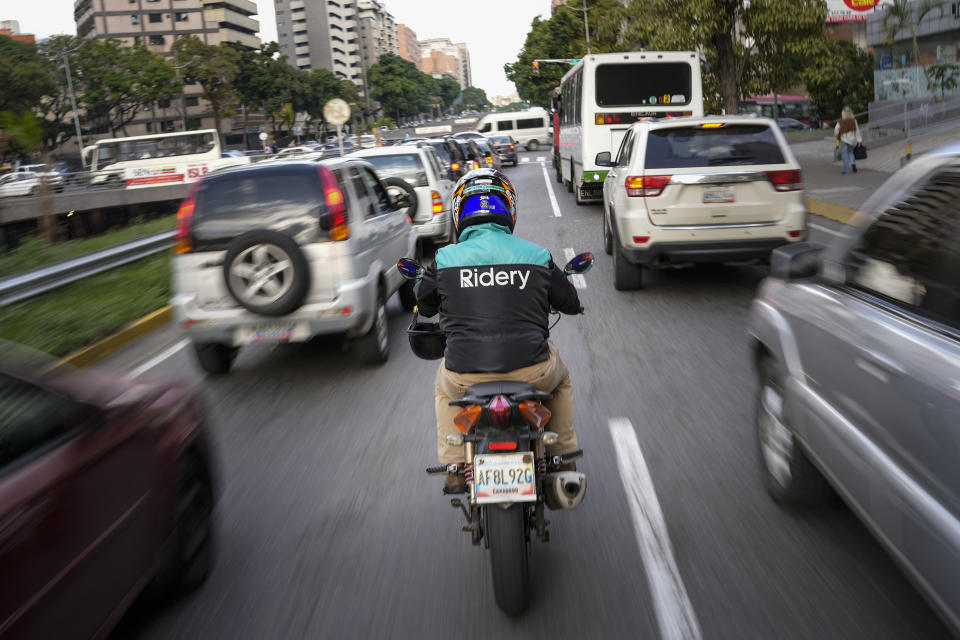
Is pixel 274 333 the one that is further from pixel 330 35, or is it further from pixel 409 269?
pixel 330 35

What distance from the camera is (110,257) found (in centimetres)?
1175

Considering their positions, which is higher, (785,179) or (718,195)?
(785,179)

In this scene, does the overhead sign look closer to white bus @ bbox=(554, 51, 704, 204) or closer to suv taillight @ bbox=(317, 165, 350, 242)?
white bus @ bbox=(554, 51, 704, 204)

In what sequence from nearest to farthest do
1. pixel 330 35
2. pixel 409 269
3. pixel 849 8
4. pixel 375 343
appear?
pixel 409 269 → pixel 375 343 → pixel 849 8 → pixel 330 35

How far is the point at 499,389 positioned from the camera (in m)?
3.32

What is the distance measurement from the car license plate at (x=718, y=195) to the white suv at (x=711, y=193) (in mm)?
10

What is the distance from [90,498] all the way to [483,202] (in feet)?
6.24

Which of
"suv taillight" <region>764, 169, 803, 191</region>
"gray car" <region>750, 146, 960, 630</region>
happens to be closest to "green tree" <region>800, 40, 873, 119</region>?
"suv taillight" <region>764, 169, 803, 191</region>

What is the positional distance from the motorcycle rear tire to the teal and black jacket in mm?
618

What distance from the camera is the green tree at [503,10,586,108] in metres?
78.1

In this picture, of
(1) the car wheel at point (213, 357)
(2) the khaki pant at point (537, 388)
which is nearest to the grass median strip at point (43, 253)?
(1) the car wheel at point (213, 357)

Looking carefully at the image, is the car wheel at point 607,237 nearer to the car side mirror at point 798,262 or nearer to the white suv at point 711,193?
the white suv at point 711,193

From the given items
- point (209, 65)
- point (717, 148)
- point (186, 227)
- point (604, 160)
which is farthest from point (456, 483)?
point (209, 65)

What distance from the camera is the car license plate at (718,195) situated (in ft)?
29.0
